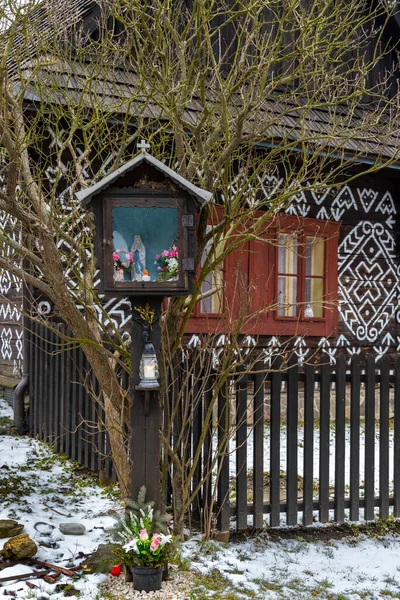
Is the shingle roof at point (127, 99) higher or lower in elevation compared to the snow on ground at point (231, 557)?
higher

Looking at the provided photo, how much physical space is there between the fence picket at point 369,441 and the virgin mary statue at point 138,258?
102 inches

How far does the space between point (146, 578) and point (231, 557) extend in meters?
0.96

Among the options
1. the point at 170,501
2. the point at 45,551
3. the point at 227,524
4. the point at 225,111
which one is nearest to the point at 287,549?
the point at 227,524

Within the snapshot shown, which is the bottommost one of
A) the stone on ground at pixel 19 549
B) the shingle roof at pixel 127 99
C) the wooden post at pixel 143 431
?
the stone on ground at pixel 19 549

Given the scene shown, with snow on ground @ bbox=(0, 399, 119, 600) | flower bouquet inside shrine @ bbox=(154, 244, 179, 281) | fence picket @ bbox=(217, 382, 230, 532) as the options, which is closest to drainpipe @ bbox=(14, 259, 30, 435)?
snow on ground @ bbox=(0, 399, 119, 600)

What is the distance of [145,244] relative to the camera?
439 centimetres

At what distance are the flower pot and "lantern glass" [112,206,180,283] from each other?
1.75 meters

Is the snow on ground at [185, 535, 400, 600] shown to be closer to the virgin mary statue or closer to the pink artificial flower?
the pink artificial flower

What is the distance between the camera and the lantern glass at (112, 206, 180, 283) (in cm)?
435

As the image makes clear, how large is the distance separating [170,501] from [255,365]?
1.26 m

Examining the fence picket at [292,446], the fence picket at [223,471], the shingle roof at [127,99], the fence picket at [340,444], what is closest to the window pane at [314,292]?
the shingle roof at [127,99]

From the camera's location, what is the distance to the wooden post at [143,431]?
4398 millimetres

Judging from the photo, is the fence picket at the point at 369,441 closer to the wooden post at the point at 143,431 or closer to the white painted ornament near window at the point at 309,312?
the wooden post at the point at 143,431

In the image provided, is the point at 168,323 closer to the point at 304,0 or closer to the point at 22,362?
the point at 22,362
